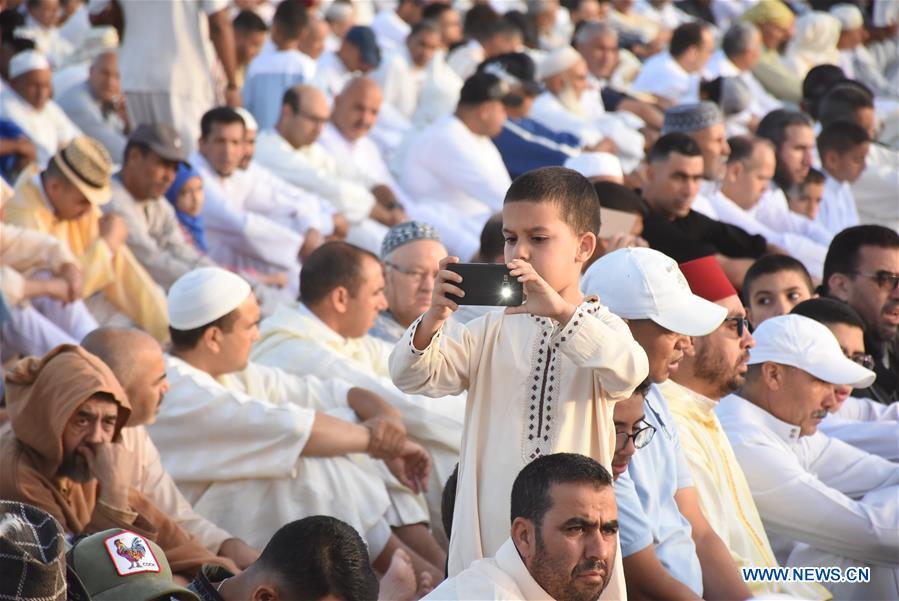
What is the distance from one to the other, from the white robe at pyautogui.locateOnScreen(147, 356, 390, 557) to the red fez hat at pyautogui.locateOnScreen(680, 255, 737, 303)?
4.51 feet

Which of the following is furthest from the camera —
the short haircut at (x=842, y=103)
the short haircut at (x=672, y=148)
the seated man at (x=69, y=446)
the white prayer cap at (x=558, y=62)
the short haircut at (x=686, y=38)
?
the short haircut at (x=686, y=38)

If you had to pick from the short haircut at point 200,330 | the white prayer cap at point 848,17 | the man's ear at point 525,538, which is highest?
the man's ear at point 525,538

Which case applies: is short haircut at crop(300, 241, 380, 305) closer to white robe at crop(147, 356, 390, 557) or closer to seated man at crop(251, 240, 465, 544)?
seated man at crop(251, 240, 465, 544)

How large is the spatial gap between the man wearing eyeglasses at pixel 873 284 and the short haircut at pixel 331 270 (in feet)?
6.80

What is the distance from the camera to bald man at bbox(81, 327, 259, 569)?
473cm

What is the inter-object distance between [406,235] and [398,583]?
1902mm

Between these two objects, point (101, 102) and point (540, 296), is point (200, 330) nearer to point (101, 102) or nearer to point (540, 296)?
point (540, 296)

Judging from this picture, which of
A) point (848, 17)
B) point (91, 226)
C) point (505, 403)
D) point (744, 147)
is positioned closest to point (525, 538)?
point (505, 403)

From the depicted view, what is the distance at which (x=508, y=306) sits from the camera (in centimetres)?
322

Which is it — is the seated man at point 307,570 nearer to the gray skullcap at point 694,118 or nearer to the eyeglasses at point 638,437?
the eyeglasses at point 638,437

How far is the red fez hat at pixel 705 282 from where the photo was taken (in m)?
4.69

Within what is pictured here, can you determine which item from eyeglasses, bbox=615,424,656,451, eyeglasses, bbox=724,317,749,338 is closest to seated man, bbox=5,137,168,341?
eyeglasses, bbox=724,317,749,338

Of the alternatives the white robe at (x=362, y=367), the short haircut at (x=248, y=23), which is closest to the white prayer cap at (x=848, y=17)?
the short haircut at (x=248, y=23)

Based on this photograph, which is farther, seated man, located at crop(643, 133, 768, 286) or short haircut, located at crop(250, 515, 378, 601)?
seated man, located at crop(643, 133, 768, 286)
